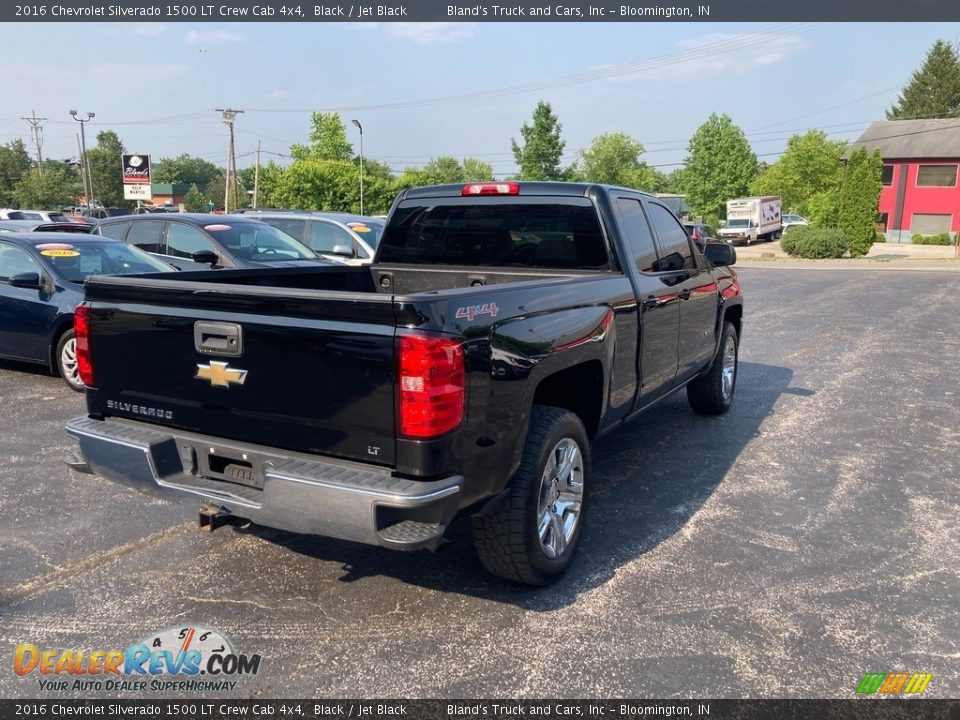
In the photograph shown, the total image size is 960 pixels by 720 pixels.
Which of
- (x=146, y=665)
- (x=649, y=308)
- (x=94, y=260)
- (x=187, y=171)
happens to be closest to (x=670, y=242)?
(x=649, y=308)

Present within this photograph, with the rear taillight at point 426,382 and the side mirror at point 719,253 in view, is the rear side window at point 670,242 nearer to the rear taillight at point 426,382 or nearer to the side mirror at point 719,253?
the side mirror at point 719,253

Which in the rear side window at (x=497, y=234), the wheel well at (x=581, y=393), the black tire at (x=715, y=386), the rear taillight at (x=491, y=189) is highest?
the rear taillight at (x=491, y=189)

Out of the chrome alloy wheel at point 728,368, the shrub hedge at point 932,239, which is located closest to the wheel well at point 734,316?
the chrome alloy wheel at point 728,368

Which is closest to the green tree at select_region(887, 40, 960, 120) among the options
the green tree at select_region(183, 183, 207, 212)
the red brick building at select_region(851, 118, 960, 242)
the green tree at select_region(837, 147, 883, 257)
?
the red brick building at select_region(851, 118, 960, 242)

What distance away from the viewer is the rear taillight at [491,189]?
16.0 ft

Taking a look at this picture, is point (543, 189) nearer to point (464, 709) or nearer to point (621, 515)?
point (621, 515)

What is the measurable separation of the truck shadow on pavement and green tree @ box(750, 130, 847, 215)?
63.7m

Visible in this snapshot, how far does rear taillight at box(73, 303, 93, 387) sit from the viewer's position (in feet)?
12.3

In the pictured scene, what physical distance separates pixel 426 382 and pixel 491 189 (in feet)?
7.91

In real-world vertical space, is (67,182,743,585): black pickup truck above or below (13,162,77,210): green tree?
below

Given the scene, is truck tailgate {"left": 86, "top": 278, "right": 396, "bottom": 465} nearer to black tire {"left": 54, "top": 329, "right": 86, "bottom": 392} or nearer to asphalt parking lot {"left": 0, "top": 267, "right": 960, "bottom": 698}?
asphalt parking lot {"left": 0, "top": 267, "right": 960, "bottom": 698}

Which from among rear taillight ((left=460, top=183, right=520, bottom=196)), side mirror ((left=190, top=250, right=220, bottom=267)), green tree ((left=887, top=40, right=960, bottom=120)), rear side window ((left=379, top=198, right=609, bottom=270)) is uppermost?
green tree ((left=887, top=40, right=960, bottom=120))

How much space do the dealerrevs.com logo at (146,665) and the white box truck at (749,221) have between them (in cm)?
4578

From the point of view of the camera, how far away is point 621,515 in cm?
465
